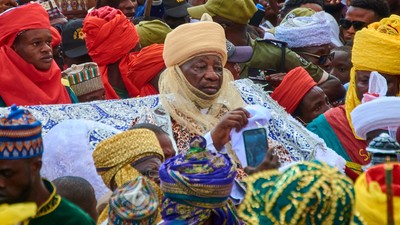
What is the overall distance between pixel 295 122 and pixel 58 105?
161cm

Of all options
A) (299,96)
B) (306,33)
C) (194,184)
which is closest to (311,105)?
(299,96)

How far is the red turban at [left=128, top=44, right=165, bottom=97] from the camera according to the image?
978cm

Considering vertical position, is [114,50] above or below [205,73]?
below

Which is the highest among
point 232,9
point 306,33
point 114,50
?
point 114,50

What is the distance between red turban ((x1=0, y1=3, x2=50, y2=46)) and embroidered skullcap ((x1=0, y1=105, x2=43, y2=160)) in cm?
344

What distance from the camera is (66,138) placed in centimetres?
759

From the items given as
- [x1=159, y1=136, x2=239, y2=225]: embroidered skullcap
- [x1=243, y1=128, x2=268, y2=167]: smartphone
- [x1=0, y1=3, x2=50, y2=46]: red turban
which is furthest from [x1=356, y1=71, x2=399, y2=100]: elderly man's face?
[x1=159, y1=136, x2=239, y2=225]: embroidered skullcap

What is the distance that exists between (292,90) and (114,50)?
160 centimetres

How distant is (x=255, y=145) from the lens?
7215 mm

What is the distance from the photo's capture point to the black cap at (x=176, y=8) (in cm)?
1238

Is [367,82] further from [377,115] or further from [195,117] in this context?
[195,117]

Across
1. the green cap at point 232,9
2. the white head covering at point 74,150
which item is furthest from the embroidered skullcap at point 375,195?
the green cap at point 232,9

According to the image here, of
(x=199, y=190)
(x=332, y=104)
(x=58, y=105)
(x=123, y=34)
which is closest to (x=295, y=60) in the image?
(x=332, y=104)

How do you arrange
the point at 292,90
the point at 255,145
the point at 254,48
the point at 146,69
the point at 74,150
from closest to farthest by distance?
the point at 255,145 < the point at 74,150 < the point at 292,90 < the point at 146,69 < the point at 254,48
